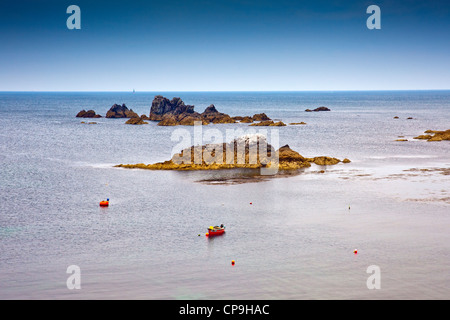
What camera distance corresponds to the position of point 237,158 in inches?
3430

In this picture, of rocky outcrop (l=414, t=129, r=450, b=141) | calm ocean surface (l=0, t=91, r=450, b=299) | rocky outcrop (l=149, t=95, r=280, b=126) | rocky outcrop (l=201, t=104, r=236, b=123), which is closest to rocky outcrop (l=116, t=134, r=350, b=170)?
calm ocean surface (l=0, t=91, r=450, b=299)

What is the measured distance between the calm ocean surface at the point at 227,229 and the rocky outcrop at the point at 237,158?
411cm

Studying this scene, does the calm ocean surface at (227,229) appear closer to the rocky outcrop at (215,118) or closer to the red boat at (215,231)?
the red boat at (215,231)

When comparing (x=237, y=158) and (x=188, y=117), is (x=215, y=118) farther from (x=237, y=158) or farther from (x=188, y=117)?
(x=237, y=158)

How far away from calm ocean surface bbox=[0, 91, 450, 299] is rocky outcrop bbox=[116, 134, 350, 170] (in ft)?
13.5

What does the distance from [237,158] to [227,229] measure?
36740 millimetres

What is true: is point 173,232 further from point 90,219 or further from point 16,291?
point 16,291

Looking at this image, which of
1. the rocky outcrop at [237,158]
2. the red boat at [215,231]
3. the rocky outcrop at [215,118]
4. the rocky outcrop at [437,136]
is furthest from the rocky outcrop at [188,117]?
the red boat at [215,231]

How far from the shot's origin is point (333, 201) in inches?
2436

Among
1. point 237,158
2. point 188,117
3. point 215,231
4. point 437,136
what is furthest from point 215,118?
point 215,231

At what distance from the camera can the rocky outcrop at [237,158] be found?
85750mm

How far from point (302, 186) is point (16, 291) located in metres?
44.7

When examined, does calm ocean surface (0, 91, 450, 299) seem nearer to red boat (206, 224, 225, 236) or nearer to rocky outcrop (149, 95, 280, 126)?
red boat (206, 224, 225, 236)
